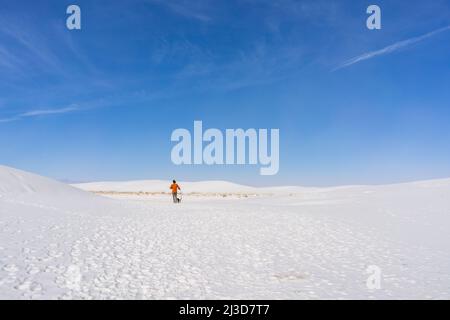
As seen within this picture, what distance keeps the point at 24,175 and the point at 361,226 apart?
27749 millimetres

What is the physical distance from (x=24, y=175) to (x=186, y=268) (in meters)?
25.5

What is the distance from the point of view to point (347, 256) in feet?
36.3

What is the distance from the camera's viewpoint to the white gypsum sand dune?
7.52 meters

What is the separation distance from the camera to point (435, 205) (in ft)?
67.1

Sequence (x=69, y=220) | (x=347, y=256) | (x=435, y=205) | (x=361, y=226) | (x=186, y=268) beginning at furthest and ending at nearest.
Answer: (x=435, y=205) < (x=361, y=226) < (x=69, y=220) < (x=347, y=256) < (x=186, y=268)

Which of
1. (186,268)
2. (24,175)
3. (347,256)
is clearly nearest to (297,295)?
(186,268)

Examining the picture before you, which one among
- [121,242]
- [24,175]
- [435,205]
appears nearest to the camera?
[121,242]

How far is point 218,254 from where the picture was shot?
11.1 metres

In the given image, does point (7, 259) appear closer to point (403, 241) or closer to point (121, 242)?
point (121, 242)

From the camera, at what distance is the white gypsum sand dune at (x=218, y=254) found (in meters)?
7.52
